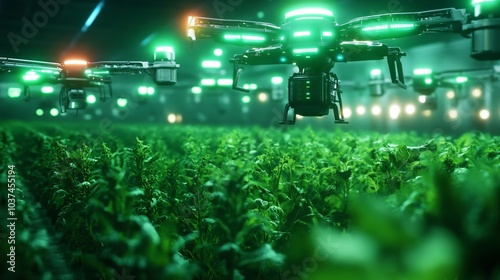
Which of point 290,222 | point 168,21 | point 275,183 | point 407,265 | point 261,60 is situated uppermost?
point 168,21

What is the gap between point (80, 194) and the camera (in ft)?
31.9

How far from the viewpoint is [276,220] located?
8359 millimetres

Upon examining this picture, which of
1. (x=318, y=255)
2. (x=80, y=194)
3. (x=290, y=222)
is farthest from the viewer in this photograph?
(x=80, y=194)

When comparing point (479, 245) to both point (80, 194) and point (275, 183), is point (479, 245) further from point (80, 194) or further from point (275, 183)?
point (80, 194)

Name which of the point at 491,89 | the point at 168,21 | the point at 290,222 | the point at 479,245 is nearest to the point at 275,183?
the point at 290,222

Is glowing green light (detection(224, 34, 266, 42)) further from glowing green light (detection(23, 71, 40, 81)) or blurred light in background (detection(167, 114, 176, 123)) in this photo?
blurred light in background (detection(167, 114, 176, 123))

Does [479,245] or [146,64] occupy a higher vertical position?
[146,64]

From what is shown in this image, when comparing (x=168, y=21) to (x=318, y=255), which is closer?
(x=318, y=255)

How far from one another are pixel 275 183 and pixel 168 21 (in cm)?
1883

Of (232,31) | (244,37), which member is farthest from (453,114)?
(232,31)

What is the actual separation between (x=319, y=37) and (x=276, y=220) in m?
2.91

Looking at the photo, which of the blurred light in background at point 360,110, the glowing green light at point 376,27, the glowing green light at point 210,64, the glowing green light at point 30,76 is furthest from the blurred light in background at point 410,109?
the glowing green light at point 376,27

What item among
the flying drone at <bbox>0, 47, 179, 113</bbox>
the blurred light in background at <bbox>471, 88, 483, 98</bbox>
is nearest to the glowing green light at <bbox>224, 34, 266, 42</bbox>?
the flying drone at <bbox>0, 47, 179, 113</bbox>

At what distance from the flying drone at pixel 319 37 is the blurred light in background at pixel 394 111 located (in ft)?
104
